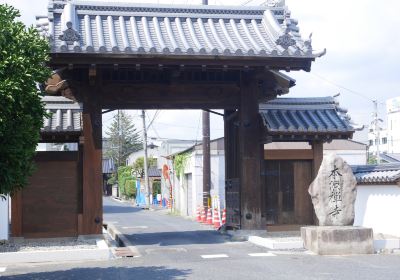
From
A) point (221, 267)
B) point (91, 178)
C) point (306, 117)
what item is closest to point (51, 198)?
point (91, 178)

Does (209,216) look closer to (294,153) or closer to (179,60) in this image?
(294,153)

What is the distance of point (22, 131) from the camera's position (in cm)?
961

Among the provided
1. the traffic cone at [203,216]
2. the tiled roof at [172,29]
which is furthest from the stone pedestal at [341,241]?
the traffic cone at [203,216]

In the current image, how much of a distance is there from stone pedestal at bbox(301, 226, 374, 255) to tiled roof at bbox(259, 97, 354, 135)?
375 cm

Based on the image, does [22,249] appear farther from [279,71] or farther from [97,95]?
[279,71]

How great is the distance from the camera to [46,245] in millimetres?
14625

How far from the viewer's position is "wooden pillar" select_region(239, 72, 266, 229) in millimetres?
16422

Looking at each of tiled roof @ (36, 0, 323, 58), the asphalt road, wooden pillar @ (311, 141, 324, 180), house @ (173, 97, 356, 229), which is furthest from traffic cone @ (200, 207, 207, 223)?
the asphalt road

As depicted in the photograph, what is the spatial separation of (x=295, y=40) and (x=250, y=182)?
4.12 metres

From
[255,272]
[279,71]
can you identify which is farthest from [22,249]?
[279,71]

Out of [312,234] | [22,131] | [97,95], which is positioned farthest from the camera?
[97,95]

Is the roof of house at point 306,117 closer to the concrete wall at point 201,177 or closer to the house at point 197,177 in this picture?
the house at point 197,177

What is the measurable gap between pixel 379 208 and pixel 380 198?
0.32 metres

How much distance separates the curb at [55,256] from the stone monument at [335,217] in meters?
4.84
